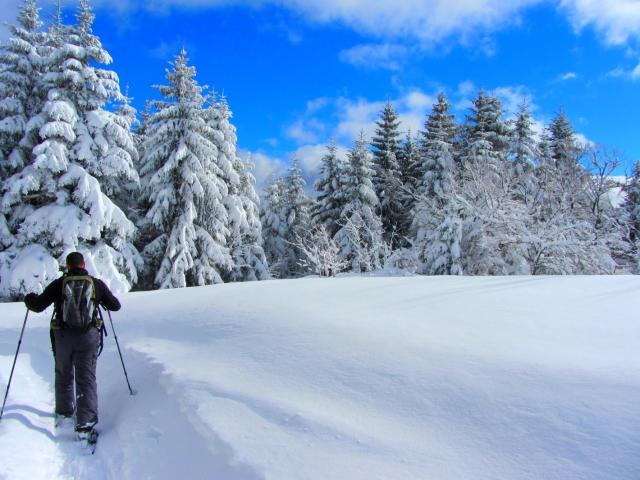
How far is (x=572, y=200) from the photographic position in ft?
58.6

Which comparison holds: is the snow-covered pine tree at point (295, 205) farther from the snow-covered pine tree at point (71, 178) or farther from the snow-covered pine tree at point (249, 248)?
the snow-covered pine tree at point (71, 178)

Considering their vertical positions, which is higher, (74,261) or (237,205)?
(237,205)

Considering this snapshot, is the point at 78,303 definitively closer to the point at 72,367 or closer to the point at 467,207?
the point at 72,367

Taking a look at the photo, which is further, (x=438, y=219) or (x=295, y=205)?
(x=295, y=205)

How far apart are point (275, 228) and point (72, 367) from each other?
1090 inches

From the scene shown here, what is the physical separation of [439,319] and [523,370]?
5.84 ft

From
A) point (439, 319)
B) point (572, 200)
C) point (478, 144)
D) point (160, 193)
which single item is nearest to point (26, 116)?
point (160, 193)

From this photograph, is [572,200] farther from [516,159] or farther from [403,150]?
[403,150]

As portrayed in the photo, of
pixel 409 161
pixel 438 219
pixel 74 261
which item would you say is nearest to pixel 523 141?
pixel 409 161

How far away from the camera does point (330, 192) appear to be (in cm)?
3019

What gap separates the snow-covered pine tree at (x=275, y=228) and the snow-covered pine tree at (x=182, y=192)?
959cm

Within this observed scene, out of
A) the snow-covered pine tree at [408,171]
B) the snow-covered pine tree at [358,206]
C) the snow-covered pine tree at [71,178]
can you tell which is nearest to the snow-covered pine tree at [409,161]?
the snow-covered pine tree at [408,171]

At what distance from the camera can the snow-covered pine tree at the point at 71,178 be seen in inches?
548

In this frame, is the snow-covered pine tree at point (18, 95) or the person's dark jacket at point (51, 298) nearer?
the person's dark jacket at point (51, 298)
